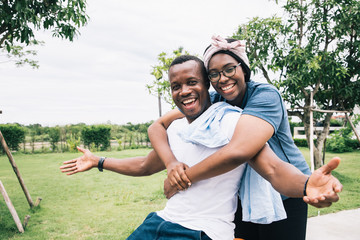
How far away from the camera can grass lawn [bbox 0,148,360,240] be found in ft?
17.6

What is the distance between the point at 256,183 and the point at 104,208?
5.90 metres

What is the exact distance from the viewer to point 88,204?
7266mm

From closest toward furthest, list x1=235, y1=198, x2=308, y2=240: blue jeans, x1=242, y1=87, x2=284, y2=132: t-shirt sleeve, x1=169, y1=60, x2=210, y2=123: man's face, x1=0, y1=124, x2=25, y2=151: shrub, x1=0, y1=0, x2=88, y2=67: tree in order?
x1=242, y1=87, x2=284, y2=132: t-shirt sleeve < x1=169, y1=60, x2=210, y2=123: man's face < x1=235, y1=198, x2=308, y2=240: blue jeans < x1=0, y1=0, x2=88, y2=67: tree < x1=0, y1=124, x2=25, y2=151: shrub

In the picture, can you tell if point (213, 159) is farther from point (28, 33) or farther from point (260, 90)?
point (28, 33)

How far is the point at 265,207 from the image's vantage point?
164 cm

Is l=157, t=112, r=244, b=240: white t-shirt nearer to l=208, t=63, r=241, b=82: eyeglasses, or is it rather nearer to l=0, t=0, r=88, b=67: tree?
l=208, t=63, r=241, b=82: eyeglasses

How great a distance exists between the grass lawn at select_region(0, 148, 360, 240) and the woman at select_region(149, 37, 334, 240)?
3.62 m

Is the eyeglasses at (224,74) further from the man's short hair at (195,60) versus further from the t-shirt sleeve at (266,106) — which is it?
the t-shirt sleeve at (266,106)

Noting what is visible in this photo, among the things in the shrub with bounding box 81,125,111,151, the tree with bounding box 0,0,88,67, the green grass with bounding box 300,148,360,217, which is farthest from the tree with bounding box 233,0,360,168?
the shrub with bounding box 81,125,111,151

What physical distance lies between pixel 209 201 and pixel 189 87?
0.66 meters

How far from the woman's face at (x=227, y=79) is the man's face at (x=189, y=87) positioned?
0.11 m

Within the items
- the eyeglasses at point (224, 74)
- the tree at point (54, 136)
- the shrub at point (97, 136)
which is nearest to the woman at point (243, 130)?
the eyeglasses at point (224, 74)

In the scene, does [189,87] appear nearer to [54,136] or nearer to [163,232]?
[163,232]

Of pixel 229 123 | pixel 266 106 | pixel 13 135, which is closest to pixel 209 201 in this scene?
pixel 229 123
